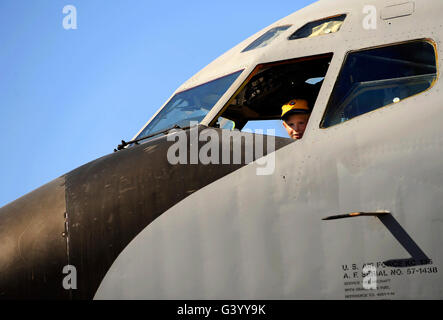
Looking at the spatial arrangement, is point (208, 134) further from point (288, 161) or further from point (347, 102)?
point (347, 102)

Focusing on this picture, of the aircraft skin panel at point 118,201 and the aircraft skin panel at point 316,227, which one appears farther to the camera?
the aircraft skin panel at point 118,201

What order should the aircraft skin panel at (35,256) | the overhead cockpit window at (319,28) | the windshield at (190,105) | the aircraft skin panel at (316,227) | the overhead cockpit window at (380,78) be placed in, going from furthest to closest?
the windshield at (190,105), the overhead cockpit window at (319,28), the overhead cockpit window at (380,78), the aircraft skin panel at (35,256), the aircraft skin panel at (316,227)

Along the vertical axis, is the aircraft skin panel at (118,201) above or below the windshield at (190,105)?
below

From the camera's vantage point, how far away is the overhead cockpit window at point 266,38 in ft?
25.6

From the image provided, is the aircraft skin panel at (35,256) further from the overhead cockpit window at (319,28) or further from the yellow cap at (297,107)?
the overhead cockpit window at (319,28)

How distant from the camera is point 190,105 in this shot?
8.36 metres

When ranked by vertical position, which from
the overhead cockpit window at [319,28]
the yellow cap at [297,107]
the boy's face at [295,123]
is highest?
the overhead cockpit window at [319,28]

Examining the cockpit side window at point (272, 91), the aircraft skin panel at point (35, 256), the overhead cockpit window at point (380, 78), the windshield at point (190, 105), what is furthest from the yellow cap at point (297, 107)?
the aircraft skin panel at point (35, 256)

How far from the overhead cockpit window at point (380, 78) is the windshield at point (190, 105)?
5.02 feet

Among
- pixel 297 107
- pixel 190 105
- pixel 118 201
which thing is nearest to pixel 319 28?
pixel 297 107

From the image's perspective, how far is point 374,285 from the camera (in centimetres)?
563

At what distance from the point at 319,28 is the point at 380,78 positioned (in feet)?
3.91

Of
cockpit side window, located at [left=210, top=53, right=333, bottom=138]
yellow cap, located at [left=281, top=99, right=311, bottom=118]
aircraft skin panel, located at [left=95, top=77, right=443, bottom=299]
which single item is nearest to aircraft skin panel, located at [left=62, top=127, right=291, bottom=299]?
aircraft skin panel, located at [left=95, top=77, right=443, bottom=299]

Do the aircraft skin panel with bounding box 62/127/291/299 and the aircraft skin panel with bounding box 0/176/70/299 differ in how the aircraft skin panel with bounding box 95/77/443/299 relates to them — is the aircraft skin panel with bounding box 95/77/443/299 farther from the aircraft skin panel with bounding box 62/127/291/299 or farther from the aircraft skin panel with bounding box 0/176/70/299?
the aircraft skin panel with bounding box 0/176/70/299
